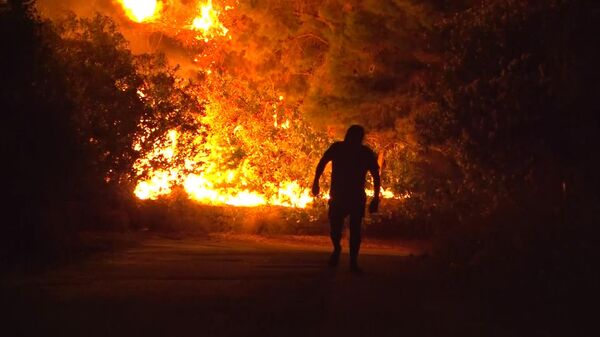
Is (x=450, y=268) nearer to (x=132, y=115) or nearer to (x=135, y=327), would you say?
(x=135, y=327)

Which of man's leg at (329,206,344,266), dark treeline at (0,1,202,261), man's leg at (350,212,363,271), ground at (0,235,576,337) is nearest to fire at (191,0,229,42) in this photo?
dark treeline at (0,1,202,261)

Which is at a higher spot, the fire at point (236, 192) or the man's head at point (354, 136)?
the fire at point (236, 192)

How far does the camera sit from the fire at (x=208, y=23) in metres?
27.3

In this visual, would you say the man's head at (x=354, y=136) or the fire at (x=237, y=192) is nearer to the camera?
the man's head at (x=354, y=136)

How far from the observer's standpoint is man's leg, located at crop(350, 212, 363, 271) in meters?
11.8

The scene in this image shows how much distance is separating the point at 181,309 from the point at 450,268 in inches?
189

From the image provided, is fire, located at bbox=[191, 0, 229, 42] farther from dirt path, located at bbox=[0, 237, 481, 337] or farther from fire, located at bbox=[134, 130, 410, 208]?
dirt path, located at bbox=[0, 237, 481, 337]

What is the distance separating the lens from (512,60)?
1281 centimetres

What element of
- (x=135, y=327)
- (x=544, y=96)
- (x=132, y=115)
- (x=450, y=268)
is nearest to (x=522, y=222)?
(x=450, y=268)

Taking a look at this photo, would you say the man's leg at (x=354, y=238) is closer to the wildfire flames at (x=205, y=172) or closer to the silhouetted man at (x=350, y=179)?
the silhouetted man at (x=350, y=179)

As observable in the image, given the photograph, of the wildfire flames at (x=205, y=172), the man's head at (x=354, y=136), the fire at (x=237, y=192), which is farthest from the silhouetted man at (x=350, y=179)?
the fire at (x=237, y=192)

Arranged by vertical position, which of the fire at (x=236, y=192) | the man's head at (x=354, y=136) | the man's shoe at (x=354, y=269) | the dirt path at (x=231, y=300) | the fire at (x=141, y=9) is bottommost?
the dirt path at (x=231, y=300)

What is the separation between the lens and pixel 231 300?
8984mm

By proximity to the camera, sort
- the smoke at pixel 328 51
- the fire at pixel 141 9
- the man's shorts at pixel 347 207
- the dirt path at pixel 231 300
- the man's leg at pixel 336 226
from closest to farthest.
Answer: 1. the dirt path at pixel 231 300
2. the man's shorts at pixel 347 207
3. the man's leg at pixel 336 226
4. the smoke at pixel 328 51
5. the fire at pixel 141 9
